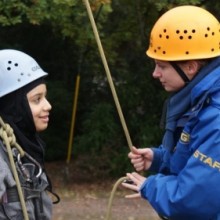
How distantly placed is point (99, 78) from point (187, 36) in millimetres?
11658

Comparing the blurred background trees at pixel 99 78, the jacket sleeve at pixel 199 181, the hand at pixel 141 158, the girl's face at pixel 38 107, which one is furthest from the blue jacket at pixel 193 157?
the blurred background trees at pixel 99 78

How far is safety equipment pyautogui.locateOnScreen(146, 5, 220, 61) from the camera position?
2.80 meters

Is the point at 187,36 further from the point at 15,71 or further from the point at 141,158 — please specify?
the point at 15,71

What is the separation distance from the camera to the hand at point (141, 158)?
3.23 meters

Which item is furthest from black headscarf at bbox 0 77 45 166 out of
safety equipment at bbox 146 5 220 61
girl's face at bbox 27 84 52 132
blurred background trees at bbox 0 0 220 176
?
blurred background trees at bbox 0 0 220 176

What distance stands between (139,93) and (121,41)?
109 cm

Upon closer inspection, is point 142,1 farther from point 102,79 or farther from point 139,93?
point 102,79

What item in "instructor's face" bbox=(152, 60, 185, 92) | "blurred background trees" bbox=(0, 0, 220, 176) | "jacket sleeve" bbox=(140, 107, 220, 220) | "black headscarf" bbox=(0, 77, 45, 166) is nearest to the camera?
"jacket sleeve" bbox=(140, 107, 220, 220)

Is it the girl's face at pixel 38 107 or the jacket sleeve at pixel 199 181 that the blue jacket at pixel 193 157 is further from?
the girl's face at pixel 38 107

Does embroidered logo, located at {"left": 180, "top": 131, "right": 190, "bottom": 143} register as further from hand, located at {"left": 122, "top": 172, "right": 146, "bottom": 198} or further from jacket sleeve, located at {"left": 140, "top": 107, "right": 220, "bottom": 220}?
hand, located at {"left": 122, "top": 172, "right": 146, "bottom": 198}

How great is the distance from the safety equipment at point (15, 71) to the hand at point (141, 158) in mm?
594

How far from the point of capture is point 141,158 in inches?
128

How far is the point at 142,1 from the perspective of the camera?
1148 centimetres

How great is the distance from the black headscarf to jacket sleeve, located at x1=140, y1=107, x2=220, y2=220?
0.78 meters
